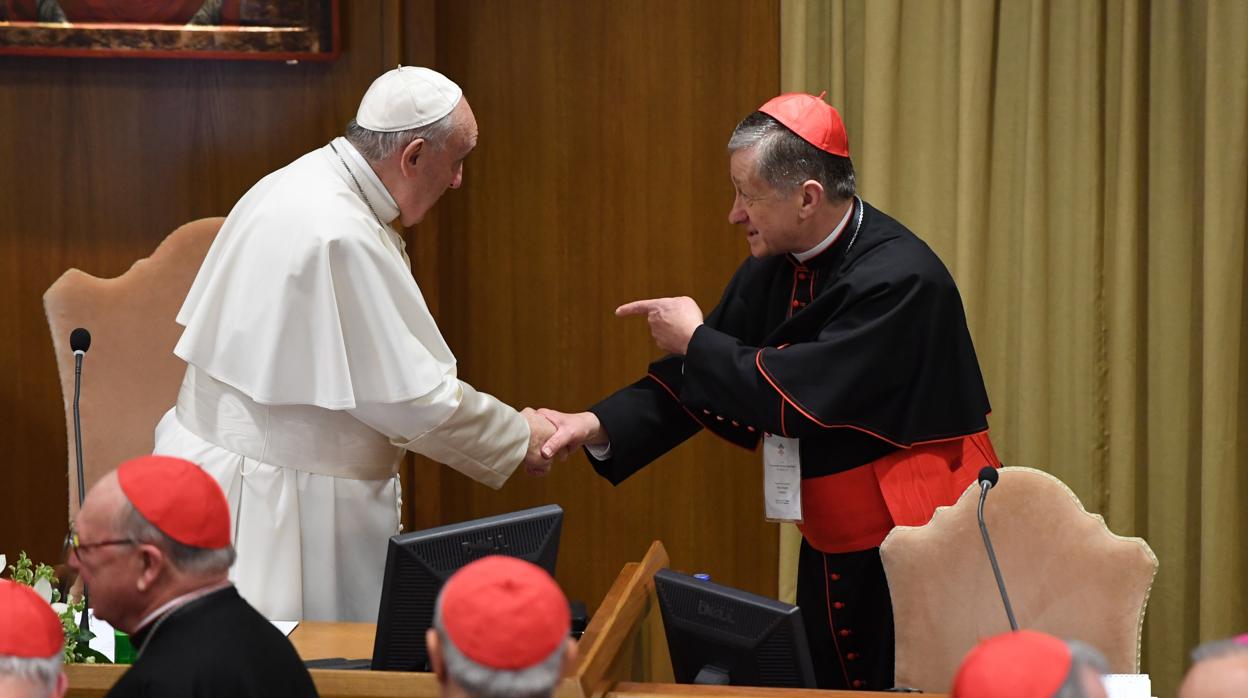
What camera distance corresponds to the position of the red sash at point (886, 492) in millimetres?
3574

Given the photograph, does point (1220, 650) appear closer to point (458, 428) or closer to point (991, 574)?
point (991, 574)

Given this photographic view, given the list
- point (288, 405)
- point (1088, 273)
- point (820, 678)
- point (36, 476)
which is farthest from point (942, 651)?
point (36, 476)

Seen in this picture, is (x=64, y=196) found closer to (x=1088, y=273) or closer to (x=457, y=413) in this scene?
(x=457, y=413)

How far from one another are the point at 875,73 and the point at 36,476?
136 inches

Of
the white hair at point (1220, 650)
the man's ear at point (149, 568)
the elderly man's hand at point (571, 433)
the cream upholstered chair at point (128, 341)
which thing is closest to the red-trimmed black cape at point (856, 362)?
the elderly man's hand at point (571, 433)

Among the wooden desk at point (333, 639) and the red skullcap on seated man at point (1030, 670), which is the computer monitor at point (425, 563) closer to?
the wooden desk at point (333, 639)

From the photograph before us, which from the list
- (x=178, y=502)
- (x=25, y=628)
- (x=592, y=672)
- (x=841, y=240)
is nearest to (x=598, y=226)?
(x=841, y=240)

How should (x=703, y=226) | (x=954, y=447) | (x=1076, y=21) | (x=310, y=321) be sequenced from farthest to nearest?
(x=703, y=226), (x=1076, y=21), (x=954, y=447), (x=310, y=321)

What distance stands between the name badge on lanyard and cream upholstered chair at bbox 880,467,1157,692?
11.7 inches

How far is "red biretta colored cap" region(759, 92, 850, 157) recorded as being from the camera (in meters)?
3.54

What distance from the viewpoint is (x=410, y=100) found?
3.60 meters

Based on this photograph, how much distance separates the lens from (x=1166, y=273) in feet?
16.8

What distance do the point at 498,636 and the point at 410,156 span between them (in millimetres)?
2081

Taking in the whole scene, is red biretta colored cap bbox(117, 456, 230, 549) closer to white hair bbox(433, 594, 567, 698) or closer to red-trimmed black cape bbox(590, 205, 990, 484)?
white hair bbox(433, 594, 567, 698)
